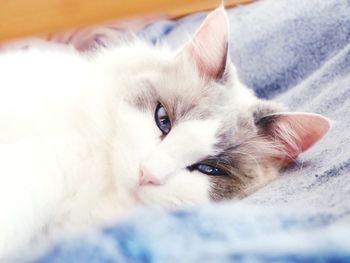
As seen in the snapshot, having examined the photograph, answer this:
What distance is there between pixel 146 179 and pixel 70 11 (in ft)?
4.76

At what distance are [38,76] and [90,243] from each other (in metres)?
0.58

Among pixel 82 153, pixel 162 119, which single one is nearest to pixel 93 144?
pixel 82 153

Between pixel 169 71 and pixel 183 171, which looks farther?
pixel 169 71

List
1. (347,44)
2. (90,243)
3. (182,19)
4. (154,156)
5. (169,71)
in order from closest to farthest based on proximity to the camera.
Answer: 1. (90,243)
2. (154,156)
3. (169,71)
4. (347,44)
5. (182,19)

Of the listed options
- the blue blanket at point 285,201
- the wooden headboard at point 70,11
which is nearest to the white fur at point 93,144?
the blue blanket at point 285,201

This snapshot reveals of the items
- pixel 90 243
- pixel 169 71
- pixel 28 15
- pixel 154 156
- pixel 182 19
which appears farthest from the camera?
pixel 28 15

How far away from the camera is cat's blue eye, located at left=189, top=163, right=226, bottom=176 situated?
871 millimetres

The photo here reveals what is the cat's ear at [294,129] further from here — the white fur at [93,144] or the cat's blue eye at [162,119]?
the cat's blue eye at [162,119]

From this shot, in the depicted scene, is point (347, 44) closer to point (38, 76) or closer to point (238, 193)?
point (238, 193)

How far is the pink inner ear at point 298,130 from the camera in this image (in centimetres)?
89

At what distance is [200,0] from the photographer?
207 cm

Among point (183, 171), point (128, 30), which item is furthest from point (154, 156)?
point (128, 30)

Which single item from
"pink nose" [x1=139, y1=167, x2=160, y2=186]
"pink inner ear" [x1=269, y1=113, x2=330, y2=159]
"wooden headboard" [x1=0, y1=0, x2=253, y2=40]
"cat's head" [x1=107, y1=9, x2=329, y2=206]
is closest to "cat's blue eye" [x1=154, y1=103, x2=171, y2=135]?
"cat's head" [x1=107, y1=9, x2=329, y2=206]

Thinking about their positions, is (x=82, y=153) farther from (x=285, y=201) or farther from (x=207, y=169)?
(x=285, y=201)
